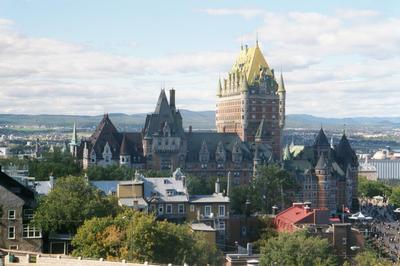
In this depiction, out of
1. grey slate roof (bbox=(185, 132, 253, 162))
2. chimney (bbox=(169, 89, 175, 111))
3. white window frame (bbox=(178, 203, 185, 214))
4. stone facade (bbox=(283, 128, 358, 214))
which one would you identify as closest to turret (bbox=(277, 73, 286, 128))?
stone facade (bbox=(283, 128, 358, 214))

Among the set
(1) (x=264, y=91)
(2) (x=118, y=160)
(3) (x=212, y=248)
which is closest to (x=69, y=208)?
(3) (x=212, y=248)

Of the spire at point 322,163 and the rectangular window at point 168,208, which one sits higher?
the spire at point 322,163

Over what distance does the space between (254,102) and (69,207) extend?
356ft

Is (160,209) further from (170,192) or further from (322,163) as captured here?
(322,163)

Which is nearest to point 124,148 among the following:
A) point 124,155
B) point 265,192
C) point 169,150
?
point 124,155

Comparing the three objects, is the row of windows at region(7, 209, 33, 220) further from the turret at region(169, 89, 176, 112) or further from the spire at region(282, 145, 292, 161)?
the spire at region(282, 145, 292, 161)

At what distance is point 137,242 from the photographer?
74.8 meters

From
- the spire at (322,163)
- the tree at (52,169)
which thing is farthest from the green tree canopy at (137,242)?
the spire at (322,163)

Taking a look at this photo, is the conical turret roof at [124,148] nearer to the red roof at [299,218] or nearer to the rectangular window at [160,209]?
the red roof at [299,218]

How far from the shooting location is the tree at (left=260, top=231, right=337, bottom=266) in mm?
82938

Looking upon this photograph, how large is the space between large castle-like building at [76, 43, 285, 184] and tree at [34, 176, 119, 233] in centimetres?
7191

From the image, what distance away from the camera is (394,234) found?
138500 millimetres

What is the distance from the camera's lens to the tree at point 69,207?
82312 millimetres

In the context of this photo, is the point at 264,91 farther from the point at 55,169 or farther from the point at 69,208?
the point at 69,208
